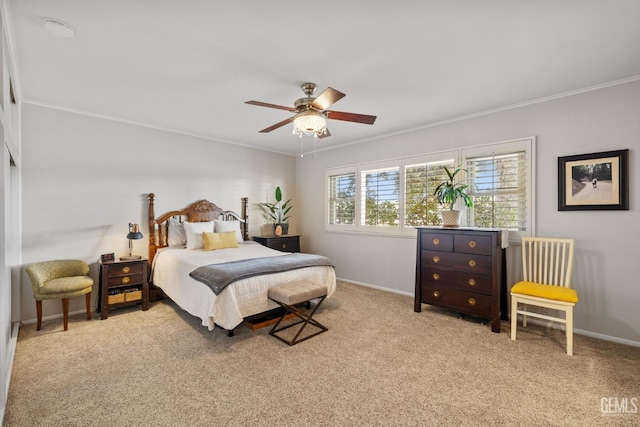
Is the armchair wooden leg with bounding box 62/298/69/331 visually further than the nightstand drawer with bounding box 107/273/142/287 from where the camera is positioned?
No

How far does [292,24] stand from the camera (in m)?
2.06

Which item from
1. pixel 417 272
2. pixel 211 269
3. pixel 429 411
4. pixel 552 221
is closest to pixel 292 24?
pixel 211 269

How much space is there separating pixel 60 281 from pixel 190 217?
184 centimetres

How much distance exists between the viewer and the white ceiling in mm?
1924

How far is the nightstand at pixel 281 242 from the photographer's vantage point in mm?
5359

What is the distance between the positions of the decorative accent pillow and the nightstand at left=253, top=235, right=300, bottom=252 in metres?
0.84

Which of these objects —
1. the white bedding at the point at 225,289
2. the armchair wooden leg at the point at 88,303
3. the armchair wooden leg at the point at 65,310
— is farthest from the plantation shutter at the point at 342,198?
the armchair wooden leg at the point at 65,310

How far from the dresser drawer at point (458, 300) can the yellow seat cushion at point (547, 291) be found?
0.38 m

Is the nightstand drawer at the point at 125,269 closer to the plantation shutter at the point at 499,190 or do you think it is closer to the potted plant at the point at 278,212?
the potted plant at the point at 278,212

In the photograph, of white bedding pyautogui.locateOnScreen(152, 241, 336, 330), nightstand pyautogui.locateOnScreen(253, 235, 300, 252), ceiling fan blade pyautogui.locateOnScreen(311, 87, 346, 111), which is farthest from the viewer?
nightstand pyautogui.locateOnScreen(253, 235, 300, 252)

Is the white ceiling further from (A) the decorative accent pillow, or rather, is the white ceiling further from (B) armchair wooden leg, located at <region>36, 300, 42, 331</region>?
(B) armchair wooden leg, located at <region>36, 300, 42, 331</region>

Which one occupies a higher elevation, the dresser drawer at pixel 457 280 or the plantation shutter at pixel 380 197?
the plantation shutter at pixel 380 197

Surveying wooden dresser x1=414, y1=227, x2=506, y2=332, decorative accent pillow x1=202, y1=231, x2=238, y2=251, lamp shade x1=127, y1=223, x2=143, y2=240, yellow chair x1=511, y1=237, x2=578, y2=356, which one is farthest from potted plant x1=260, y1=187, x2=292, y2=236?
yellow chair x1=511, y1=237, x2=578, y2=356

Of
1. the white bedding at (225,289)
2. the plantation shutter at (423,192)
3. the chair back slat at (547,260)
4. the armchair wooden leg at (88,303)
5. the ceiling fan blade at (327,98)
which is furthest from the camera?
the plantation shutter at (423,192)
